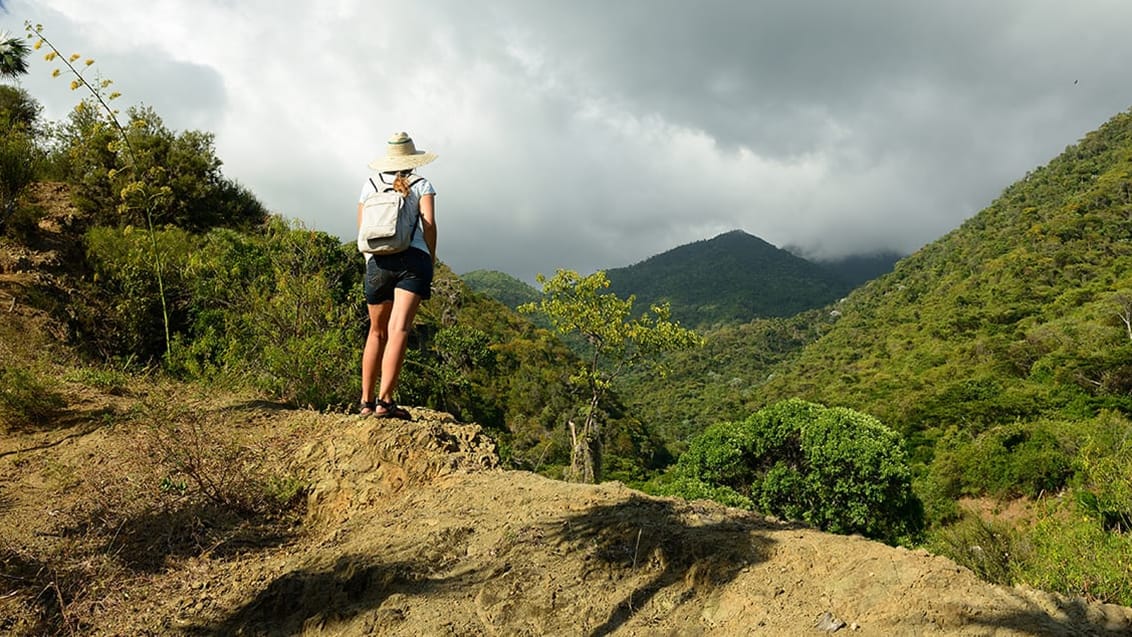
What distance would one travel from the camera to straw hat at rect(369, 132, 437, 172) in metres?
4.26

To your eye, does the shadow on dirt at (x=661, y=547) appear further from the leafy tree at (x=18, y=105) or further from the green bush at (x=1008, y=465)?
the green bush at (x=1008, y=465)

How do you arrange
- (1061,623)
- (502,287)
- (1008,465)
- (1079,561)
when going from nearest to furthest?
(1061,623) → (1079,561) → (1008,465) → (502,287)

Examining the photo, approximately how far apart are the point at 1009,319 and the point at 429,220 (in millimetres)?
89513

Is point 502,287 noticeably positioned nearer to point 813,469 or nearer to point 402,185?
point 813,469

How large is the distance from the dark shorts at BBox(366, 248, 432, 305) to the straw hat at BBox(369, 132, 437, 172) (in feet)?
2.14

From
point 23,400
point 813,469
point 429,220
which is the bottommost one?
point 813,469

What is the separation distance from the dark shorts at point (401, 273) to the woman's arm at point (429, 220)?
9 cm

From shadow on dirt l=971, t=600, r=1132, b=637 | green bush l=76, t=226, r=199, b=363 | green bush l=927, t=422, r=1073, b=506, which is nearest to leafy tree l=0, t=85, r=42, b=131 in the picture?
green bush l=76, t=226, r=199, b=363

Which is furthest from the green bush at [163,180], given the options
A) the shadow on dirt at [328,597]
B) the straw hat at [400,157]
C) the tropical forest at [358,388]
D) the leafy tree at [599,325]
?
the leafy tree at [599,325]

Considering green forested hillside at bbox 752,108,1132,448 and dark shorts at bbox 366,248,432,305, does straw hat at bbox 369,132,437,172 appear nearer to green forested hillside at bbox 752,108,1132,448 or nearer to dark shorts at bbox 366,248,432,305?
dark shorts at bbox 366,248,432,305

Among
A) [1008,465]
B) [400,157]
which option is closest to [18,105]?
[400,157]

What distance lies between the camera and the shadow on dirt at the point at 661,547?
2635mm

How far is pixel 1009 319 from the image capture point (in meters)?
73.6

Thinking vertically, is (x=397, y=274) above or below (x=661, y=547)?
above
